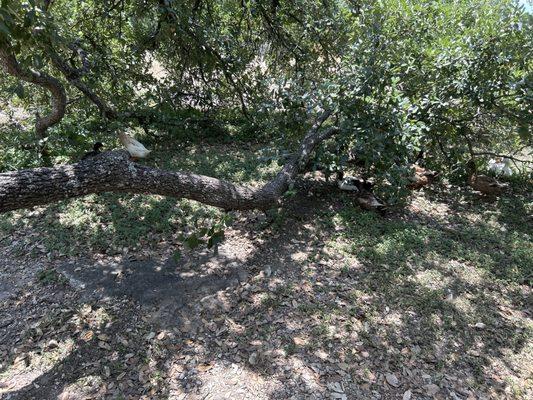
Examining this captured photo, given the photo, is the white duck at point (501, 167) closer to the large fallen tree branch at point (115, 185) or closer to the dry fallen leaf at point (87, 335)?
the large fallen tree branch at point (115, 185)

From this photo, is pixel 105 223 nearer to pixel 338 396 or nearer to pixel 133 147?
pixel 133 147

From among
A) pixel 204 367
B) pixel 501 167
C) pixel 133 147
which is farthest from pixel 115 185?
pixel 501 167

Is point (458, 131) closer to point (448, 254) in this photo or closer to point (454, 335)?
point (448, 254)

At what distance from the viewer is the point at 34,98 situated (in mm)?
7059

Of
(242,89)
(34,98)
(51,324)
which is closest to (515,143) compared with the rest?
(242,89)

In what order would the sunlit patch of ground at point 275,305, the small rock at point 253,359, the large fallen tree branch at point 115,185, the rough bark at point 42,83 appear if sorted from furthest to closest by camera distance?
the rough bark at point 42,83 < the small rock at point 253,359 < the sunlit patch of ground at point 275,305 < the large fallen tree branch at point 115,185

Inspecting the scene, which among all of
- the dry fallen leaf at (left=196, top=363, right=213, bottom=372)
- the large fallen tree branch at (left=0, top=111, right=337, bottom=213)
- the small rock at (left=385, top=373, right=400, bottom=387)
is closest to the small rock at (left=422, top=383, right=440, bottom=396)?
the small rock at (left=385, top=373, right=400, bottom=387)

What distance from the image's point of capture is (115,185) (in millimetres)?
2994

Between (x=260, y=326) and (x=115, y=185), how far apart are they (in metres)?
1.66

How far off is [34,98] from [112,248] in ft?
15.7

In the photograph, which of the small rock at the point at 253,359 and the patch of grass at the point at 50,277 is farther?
the patch of grass at the point at 50,277

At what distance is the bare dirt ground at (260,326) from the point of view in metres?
2.69

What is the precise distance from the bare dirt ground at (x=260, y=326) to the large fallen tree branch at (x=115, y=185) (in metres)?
0.58

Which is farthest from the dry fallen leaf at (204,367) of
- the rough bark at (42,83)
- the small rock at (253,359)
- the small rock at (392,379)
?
the rough bark at (42,83)
